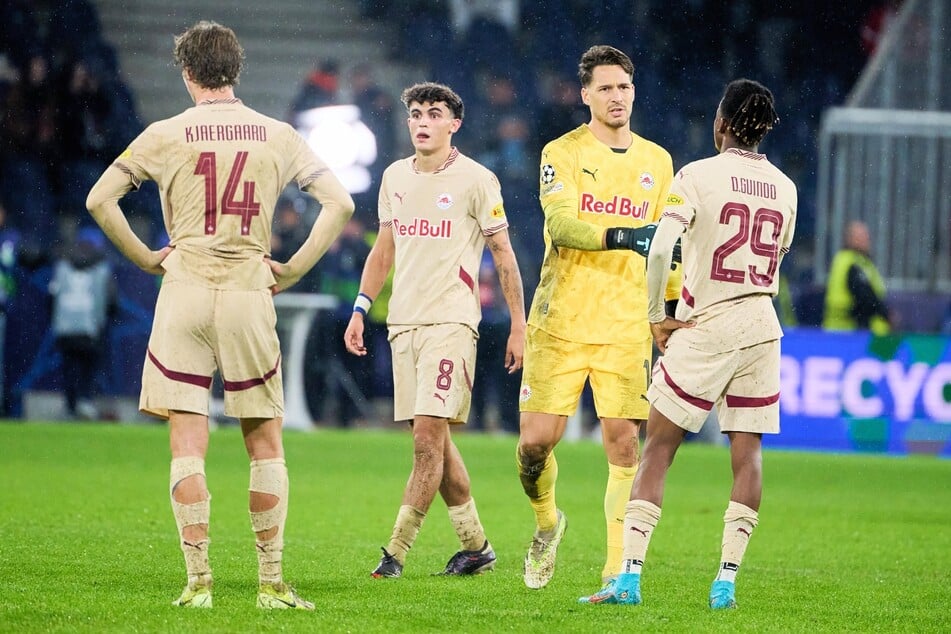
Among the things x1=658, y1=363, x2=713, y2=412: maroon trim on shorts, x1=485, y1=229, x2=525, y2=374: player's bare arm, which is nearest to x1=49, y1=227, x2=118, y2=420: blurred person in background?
x1=485, y1=229, x2=525, y2=374: player's bare arm

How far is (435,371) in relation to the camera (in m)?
6.57

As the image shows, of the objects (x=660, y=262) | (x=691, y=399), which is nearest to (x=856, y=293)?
(x=691, y=399)

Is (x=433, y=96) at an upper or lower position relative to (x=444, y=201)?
upper

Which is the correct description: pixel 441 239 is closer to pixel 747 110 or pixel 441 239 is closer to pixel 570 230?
pixel 570 230

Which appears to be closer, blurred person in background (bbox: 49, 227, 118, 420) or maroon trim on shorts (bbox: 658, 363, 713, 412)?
maroon trim on shorts (bbox: 658, 363, 713, 412)

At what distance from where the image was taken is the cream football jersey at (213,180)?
5.26m

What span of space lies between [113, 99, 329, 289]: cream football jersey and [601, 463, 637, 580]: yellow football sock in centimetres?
184

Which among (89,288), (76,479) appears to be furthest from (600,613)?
(89,288)

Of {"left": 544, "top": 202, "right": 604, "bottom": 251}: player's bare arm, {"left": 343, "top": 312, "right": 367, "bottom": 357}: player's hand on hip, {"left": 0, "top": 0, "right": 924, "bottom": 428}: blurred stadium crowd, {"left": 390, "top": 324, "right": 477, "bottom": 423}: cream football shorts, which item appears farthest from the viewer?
{"left": 0, "top": 0, "right": 924, "bottom": 428}: blurred stadium crowd

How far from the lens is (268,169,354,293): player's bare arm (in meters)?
5.36

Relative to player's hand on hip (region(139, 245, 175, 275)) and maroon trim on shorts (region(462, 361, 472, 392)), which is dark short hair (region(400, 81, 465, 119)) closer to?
maroon trim on shorts (region(462, 361, 472, 392))

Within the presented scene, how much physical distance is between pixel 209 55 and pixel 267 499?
1620 millimetres

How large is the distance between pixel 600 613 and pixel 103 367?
38.1ft

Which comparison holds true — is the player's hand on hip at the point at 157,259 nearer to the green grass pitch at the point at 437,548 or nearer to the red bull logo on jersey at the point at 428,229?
A: the green grass pitch at the point at 437,548
